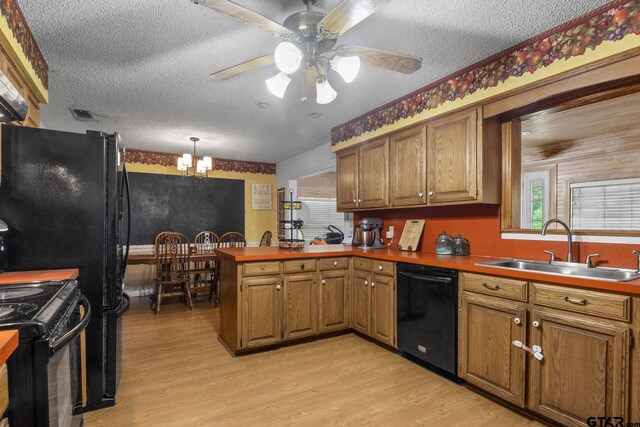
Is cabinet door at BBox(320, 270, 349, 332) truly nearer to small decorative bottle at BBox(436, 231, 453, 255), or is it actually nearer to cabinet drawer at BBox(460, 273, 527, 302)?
small decorative bottle at BBox(436, 231, 453, 255)

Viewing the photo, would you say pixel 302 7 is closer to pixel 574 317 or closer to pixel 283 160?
pixel 574 317

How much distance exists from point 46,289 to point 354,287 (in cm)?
238

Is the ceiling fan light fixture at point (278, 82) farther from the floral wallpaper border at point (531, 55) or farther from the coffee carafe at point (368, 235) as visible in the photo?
the coffee carafe at point (368, 235)

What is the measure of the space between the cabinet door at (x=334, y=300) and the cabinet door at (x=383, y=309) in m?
0.32

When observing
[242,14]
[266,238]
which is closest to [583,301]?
[242,14]

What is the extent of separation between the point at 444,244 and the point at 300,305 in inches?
55.6

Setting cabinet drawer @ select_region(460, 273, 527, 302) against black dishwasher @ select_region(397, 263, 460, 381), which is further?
black dishwasher @ select_region(397, 263, 460, 381)

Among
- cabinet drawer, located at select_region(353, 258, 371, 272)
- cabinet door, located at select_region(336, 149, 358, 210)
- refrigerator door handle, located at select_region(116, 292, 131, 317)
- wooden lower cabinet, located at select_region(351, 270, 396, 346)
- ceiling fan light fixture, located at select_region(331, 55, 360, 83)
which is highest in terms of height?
ceiling fan light fixture, located at select_region(331, 55, 360, 83)

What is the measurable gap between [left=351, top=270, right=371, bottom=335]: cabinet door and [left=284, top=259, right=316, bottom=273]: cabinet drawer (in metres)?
0.48

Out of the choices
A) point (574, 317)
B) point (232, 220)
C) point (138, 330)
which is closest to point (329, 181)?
point (232, 220)

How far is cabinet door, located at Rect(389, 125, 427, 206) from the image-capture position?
296cm

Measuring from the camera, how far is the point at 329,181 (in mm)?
6938

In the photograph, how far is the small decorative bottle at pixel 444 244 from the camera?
289 centimetres

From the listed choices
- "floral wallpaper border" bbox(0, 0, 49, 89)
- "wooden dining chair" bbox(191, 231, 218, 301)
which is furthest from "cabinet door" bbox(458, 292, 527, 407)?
"wooden dining chair" bbox(191, 231, 218, 301)
